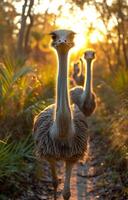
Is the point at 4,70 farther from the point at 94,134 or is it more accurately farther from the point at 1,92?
the point at 94,134

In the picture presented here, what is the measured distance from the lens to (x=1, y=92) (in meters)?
8.95

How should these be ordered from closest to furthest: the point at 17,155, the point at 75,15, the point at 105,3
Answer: the point at 17,155
the point at 105,3
the point at 75,15

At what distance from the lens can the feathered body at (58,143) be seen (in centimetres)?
740

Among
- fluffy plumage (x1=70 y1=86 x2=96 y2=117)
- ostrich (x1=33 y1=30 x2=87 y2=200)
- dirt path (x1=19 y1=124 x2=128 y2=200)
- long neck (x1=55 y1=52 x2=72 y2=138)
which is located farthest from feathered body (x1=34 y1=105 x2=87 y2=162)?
fluffy plumage (x1=70 y1=86 x2=96 y2=117)

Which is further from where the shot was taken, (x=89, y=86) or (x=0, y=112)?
(x=89, y=86)

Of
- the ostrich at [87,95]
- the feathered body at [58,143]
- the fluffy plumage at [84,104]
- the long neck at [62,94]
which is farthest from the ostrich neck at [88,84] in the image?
the long neck at [62,94]

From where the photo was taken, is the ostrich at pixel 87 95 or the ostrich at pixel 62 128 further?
the ostrich at pixel 87 95

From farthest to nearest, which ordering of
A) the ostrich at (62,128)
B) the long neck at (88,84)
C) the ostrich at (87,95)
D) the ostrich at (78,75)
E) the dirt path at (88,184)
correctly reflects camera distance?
the ostrich at (78,75) < the ostrich at (87,95) < the long neck at (88,84) < the dirt path at (88,184) < the ostrich at (62,128)

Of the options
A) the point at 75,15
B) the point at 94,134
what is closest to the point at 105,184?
the point at 94,134

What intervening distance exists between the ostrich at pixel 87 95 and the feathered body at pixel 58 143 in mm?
3736

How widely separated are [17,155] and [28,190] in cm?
148

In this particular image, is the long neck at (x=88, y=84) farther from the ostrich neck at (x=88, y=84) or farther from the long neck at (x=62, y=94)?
the long neck at (x=62, y=94)

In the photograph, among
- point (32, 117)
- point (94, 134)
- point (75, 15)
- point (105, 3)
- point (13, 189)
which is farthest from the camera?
point (75, 15)

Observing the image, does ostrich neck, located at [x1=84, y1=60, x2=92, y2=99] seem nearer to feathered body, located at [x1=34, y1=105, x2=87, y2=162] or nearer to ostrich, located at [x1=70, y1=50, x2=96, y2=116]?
ostrich, located at [x1=70, y1=50, x2=96, y2=116]
